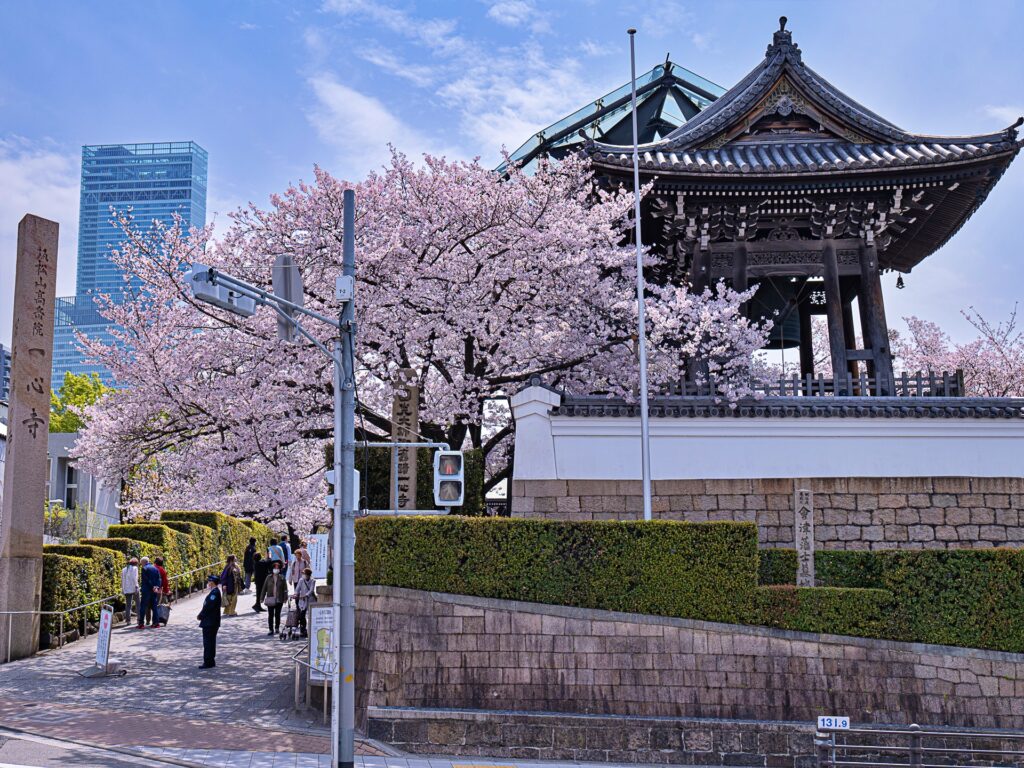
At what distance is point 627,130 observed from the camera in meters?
39.4

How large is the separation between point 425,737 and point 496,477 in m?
8.06

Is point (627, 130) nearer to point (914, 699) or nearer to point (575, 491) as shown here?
point (575, 491)

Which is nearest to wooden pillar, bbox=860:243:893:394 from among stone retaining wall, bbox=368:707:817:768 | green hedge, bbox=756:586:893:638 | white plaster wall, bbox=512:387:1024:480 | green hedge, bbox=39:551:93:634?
white plaster wall, bbox=512:387:1024:480

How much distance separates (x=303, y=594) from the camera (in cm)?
2198

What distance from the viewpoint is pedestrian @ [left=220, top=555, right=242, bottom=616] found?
24.8 metres

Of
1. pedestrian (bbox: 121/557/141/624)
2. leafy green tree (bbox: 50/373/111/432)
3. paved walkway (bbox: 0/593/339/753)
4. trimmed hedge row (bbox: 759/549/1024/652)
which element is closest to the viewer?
paved walkway (bbox: 0/593/339/753)

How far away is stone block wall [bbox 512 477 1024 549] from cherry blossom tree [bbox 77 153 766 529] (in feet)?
7.69

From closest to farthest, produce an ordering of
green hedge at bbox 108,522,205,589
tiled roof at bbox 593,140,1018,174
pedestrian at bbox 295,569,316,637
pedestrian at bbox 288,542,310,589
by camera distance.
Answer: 1. pedestrian at bbox 295,569,316,637
2. tiled roof at bbox 593,140,1018,174
3. pedestrian at bbox 288,542,310,589
4. green hedge at bbox 108,522,205,589

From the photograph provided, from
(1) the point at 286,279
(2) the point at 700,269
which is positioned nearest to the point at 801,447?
(2) the point at 700,269

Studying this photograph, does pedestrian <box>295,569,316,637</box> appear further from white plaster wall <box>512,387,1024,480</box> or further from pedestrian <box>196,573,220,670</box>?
white plaster wall <box>512,387,1024,480</box>

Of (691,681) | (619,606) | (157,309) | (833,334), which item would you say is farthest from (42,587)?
(833,334)

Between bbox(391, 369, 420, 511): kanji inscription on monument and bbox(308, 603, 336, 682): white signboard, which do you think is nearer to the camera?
bbox(308, 603, 336, 682): white signboard

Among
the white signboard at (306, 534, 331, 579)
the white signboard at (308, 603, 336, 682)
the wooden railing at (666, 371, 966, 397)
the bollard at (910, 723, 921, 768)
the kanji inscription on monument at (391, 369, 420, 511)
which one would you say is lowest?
the bollard at (910, 723, 921, 768)

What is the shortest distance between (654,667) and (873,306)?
10.8 m
